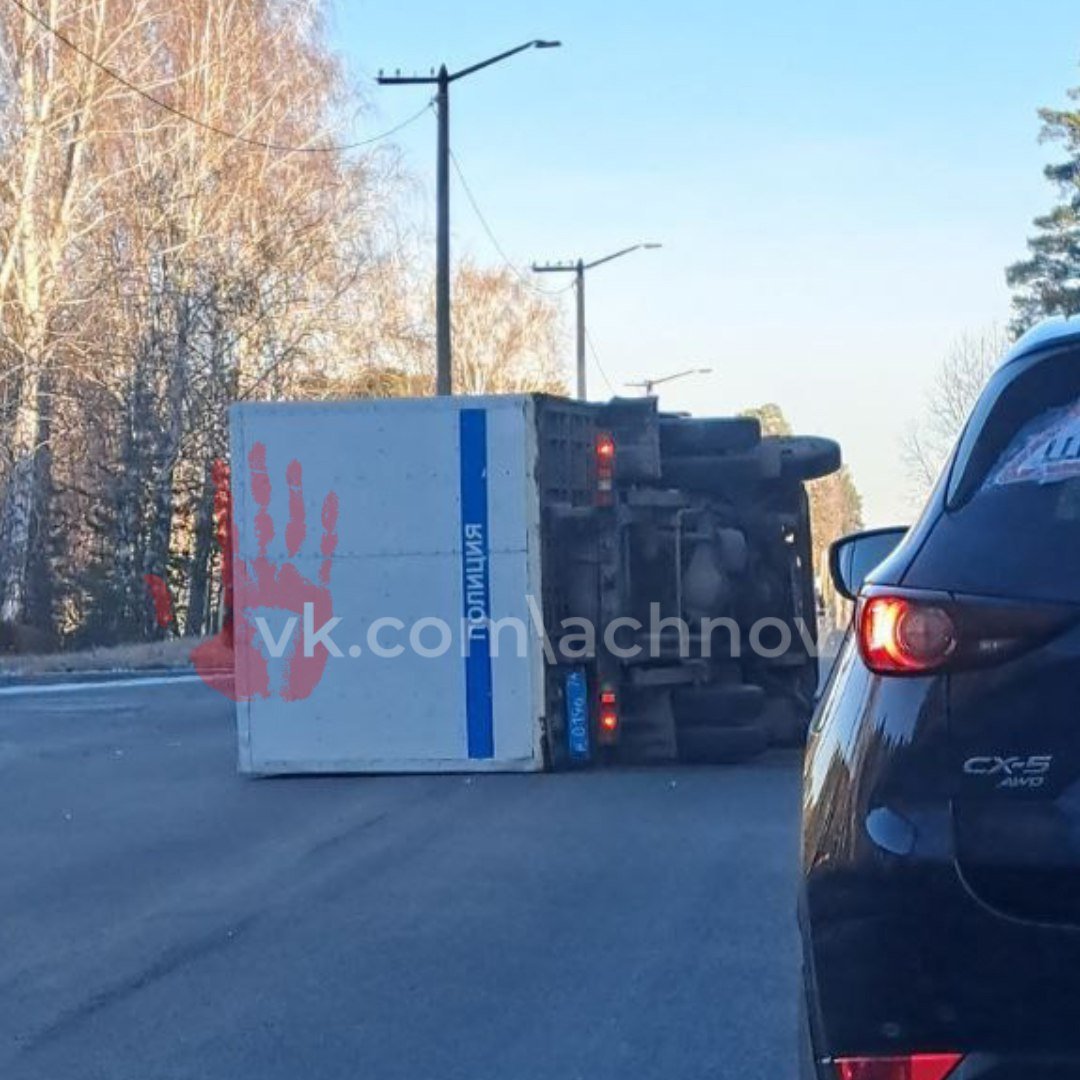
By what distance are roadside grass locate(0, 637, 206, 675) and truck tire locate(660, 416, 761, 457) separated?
14.1 m

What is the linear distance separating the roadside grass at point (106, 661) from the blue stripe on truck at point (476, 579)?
14217mm

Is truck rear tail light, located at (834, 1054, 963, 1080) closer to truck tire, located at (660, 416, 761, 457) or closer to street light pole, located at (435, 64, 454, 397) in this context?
truck tire, located at (660, 416, 761, 457)

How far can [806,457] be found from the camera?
14703 millimetres

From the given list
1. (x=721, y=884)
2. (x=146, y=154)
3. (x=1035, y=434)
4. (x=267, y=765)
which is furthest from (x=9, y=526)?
(x=1035, y=434)

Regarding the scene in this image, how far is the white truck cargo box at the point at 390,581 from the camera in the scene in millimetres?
13508

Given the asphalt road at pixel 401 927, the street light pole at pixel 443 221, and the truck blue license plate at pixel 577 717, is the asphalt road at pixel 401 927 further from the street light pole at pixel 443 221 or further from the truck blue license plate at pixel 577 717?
the street light pole at pixel 443 221

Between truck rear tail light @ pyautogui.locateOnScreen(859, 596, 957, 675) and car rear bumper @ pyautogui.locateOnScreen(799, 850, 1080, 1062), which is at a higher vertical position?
truck rear tail light @ pyautogui.locateOnScreen(859, 596, 957, 675)

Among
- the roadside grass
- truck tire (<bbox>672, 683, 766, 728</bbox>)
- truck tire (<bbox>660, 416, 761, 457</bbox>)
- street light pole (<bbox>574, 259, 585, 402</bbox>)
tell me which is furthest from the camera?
street light pole (<bbox>574, 259, 585, 402</bbox>)

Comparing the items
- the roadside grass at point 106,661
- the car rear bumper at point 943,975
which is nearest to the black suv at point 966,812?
the car rear bumper at point 943,975

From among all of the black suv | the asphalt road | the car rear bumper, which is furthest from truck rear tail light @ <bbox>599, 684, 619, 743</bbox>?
the car rear bumper

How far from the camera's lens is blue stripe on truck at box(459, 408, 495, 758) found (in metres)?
13.5

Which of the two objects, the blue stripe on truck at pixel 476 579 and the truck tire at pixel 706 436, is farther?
the truck tire at pixel 706 436

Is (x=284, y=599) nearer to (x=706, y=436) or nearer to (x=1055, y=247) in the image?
(x=706, y=436)

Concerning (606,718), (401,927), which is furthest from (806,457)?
(401,927)
